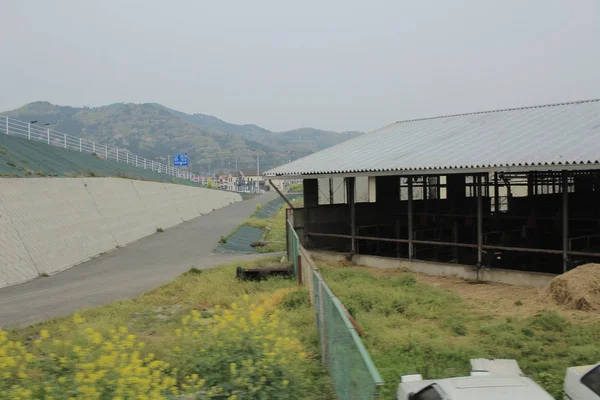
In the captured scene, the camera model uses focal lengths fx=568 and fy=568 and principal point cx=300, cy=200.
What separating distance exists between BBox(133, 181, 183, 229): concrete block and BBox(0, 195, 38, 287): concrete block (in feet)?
57.0

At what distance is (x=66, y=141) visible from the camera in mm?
36062

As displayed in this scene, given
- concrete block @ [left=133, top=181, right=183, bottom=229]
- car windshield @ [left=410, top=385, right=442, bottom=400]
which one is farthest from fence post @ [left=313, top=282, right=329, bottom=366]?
concrete block @ [left=133, top=181, right=183, bottom=229]

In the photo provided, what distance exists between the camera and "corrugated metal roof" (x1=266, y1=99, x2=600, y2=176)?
48.5 ft

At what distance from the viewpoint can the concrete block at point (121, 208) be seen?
2961 centimetres

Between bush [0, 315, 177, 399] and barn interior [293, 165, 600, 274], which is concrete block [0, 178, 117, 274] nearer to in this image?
barn interior [293, 165, 600, 274]

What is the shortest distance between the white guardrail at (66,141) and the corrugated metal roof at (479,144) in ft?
59.1

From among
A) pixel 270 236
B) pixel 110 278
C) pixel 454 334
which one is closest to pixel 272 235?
pixel 270 236

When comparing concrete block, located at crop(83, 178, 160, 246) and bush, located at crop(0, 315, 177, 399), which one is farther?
concrete block, located at crop(83, 178, 160, 246)

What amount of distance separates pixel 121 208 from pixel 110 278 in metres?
13.5

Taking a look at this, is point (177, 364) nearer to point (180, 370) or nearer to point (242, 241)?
point (180, 370)

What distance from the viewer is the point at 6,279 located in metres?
18.3

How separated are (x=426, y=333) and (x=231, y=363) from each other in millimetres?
4941

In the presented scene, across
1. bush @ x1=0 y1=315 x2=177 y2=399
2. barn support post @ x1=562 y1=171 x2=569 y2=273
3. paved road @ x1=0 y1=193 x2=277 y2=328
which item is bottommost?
paved road @ x1=0 y1=193 x2=277 y2=328

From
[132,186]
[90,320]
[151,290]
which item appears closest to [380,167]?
[151,290]
